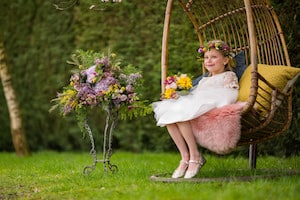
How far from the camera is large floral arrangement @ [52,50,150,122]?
4691mm

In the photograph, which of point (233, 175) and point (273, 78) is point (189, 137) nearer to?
point (233, 175)

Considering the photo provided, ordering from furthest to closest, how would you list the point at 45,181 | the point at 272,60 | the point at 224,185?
Answer: the point at 272,60, the point at 45,181, the point at 224,185

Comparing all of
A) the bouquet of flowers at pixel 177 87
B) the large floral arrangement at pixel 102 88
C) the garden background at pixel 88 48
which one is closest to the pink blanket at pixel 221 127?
the bouquet of flowers at pixel 177 87

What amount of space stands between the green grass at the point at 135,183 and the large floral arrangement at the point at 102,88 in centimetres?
53

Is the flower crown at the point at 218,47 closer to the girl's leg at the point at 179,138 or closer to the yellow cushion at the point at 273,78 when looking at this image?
the yellow cushion at the point at 273,78

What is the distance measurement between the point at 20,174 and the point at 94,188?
135 cm

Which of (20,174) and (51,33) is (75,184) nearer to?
→ (20,174)

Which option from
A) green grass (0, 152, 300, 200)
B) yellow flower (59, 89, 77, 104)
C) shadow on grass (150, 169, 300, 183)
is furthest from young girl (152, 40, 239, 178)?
yellow flower (59, 89, 77, 104)

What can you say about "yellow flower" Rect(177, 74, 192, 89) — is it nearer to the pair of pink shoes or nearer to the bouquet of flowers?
the bouquet of flowers

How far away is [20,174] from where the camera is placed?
17.7 ft

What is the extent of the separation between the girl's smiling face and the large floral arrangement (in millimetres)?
551

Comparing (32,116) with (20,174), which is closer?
(20,174)

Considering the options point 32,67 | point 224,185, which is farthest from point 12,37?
point 224,185

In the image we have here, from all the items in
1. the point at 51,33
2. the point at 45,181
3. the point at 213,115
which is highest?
the point at 51,33
